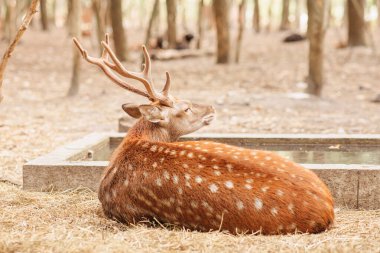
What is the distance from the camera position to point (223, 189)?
3.83 m

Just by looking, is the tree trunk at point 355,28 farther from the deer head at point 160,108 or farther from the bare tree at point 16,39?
the bare tree at point 16,39

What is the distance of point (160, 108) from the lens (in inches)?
186

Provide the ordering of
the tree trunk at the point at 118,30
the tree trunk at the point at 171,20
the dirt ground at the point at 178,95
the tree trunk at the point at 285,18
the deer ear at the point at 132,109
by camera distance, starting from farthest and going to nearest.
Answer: the tree trunk at the point at 285,18 < the tree trunk at the point at 171,20 < the tree trunk at the point at 118,30 < the deer ear at the point at 132,109 < the dirt ground at the point at 178,95

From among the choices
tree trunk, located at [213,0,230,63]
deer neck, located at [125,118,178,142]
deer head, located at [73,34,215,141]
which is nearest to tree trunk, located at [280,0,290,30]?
tree trunk, located at [213,0,230,63]

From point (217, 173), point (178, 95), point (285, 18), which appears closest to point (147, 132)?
point (217, 173)

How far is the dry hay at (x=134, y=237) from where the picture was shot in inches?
141

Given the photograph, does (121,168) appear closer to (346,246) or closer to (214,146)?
(214,146)

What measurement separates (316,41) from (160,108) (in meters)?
5.76

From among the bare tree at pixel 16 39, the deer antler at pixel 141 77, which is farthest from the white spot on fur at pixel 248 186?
the bare tree at pixel 16 39

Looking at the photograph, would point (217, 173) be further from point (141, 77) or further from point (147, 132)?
point (141, 77)

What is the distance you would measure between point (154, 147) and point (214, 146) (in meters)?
0.42

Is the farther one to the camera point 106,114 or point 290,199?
point 106,114

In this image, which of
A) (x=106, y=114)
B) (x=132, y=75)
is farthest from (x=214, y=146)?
(x=106, y=114)

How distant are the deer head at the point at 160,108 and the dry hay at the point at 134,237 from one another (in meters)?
0.71
